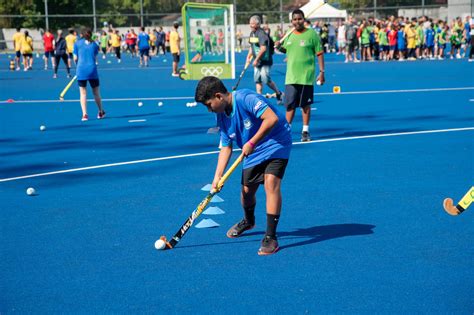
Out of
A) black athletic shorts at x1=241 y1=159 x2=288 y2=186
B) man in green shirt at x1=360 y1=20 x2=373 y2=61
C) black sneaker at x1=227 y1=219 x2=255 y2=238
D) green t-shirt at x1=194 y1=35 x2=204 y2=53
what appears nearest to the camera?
black athletic shorts at x1=241 y1=159 x2=288 y2=186

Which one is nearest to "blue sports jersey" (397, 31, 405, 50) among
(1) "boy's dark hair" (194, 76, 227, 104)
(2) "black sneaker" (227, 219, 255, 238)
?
(2) "black sneaker" (227, 219, 255, 238)

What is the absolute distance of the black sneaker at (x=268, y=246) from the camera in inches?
243

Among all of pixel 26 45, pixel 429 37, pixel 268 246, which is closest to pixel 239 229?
pixel 268 246

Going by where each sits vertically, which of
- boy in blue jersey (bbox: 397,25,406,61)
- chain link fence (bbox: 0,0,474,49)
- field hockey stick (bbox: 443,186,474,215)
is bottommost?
field hockey stick (bbox: 443,186,474,215)

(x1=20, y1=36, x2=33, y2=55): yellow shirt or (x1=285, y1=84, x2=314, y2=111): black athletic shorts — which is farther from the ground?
(x1=20, y1=36, x2=33, y2=55): yellow shirt

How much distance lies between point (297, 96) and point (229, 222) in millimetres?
4988

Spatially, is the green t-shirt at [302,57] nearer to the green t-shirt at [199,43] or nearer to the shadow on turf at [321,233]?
the shadow on turf at [321,233]

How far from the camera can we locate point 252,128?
6.11 metres

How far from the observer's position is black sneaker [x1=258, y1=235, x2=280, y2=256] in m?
6.18

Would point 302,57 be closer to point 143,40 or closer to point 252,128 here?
point 252,128

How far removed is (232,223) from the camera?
23.8 ft

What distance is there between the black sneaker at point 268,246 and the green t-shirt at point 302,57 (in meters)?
5.96

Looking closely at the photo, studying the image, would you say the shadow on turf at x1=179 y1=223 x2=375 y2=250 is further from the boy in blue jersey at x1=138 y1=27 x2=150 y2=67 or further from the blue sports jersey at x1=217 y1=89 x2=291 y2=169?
the boy in blue jersey at x1=138 y1=27 x2=150 y2=67

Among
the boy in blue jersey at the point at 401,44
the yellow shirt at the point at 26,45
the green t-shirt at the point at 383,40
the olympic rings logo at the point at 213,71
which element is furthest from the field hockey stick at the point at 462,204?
the green t-shirt at the point at 383,40
